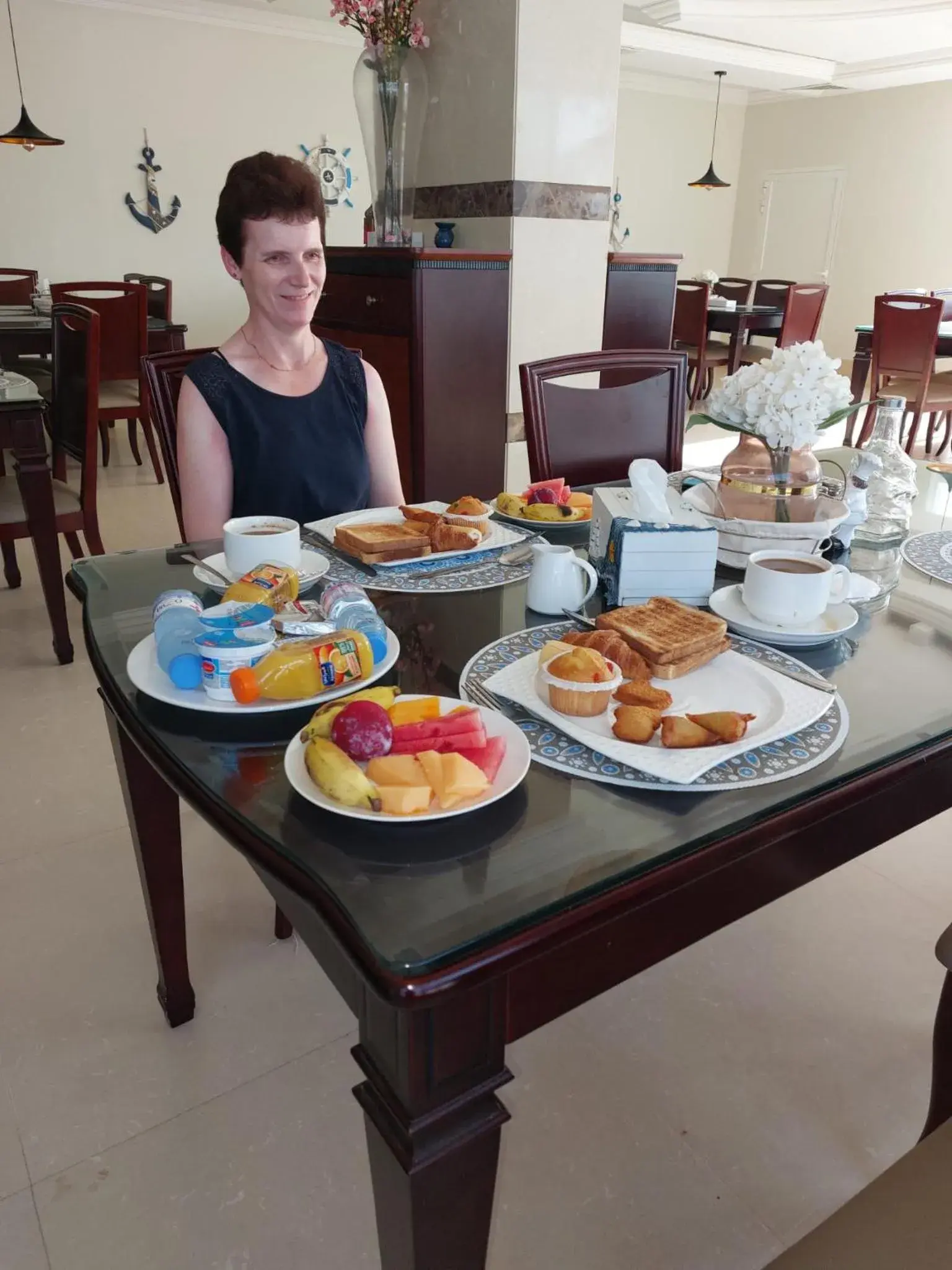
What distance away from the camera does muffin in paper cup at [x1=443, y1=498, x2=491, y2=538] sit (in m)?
1.27

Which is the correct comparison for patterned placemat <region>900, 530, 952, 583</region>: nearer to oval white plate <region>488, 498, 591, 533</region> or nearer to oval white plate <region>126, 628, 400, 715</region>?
oval white plate <region>488, 498, 591, 533</region>

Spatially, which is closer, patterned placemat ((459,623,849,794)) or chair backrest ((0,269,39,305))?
patterned placemat ((459,623,849,794))

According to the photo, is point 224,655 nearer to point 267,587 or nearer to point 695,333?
point 267,587

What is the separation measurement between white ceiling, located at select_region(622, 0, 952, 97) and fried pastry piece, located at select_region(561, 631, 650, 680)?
265 inches

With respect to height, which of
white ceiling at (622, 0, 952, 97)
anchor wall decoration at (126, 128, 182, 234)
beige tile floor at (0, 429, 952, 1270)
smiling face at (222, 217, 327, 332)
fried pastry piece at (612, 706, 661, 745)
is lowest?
beige tile floor at (0, 429, 952, 1270)

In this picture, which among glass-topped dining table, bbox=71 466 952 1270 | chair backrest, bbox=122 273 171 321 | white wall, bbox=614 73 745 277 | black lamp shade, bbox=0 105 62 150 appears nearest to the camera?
glass-topped dining table, bbox=71 466 952 1270

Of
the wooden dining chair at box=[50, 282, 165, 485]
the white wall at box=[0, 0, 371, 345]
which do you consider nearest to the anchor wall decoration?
the white wall at box=[0, 0, 371, 345]

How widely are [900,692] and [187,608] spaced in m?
0.69

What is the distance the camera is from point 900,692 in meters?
0.85

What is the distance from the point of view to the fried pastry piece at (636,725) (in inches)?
28.4

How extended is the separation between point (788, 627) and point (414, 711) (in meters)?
0.46

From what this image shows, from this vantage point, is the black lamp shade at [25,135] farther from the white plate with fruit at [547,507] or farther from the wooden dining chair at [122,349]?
the white plate with fruit at [547,507]

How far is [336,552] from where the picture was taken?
1.23m

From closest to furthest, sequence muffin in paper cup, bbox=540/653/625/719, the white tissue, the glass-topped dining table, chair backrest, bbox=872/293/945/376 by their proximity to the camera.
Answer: the glass-topped dining table → muffin in paper cup, bbox=540/653/625/719 → the white tissue → chair backrest, bbox=872/293/945/376
